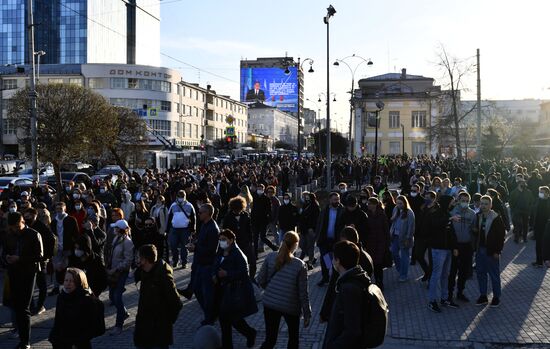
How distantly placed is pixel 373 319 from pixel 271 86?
371 feet

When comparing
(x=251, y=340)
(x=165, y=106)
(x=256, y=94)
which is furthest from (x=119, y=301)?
(x=256, y=94)

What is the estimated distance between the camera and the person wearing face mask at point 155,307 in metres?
5.65

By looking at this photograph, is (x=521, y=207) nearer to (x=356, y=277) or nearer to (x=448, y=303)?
(x=448, y=303)

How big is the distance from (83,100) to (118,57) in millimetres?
84293

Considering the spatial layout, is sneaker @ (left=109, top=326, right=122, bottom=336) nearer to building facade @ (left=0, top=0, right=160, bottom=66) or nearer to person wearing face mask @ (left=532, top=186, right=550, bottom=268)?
person wearing face mask @ (left=532, top=186, right=550, bottom=268)

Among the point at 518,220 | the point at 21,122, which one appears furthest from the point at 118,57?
the point at 518,220

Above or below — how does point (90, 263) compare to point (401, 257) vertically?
above

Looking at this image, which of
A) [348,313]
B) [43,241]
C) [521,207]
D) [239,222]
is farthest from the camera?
[521,207]

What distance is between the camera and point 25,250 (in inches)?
293

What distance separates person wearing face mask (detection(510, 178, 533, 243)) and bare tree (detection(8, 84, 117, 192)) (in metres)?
17.9

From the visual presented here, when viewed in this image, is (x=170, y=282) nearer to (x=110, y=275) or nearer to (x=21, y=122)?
(x=110, y=275)

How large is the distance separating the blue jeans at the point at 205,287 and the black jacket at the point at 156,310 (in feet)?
6.75

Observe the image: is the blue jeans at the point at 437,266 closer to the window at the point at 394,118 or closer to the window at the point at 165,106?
the window at the point at 394,118

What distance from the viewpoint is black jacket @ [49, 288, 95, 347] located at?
5312 millimetres
